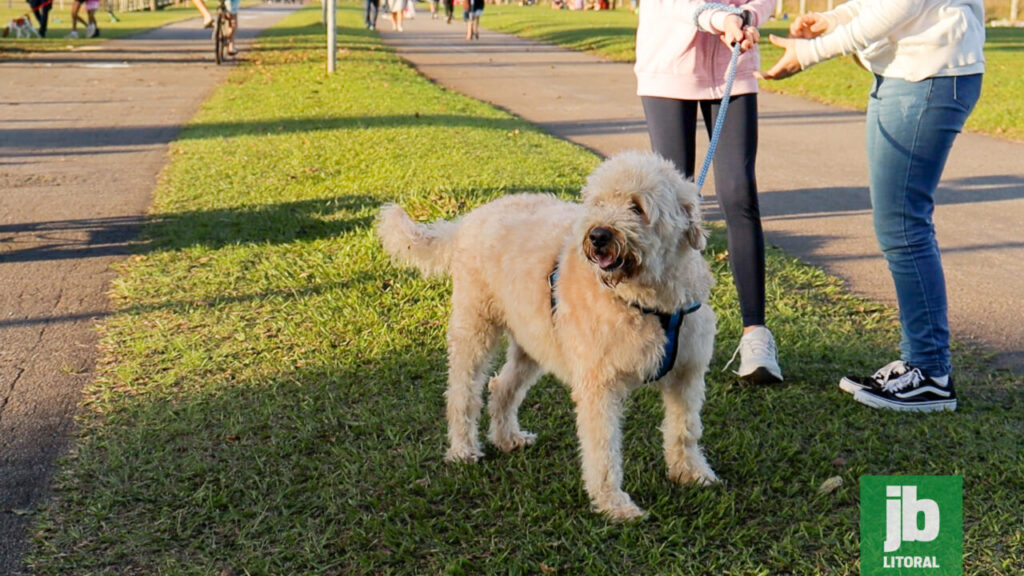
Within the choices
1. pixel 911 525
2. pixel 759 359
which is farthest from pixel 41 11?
pixel 911 525

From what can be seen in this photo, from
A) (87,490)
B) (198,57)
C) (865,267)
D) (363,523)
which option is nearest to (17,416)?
(87,490)

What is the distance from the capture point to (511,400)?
4.30 m

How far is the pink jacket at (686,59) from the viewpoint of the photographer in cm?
471

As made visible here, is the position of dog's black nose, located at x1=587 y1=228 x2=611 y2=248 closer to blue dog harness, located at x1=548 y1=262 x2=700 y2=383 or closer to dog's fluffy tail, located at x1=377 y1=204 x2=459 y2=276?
blue dog harness, located at x1=548 y1=262 x2=700 y2=383

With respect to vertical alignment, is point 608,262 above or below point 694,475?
above

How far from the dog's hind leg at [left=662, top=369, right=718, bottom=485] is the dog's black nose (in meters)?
0.77

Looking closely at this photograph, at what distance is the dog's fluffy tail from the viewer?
14.2 feet

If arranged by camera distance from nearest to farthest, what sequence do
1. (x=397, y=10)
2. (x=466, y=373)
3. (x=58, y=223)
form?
(x=466, y=373), (x=58, y=223), (x=397, y=10)

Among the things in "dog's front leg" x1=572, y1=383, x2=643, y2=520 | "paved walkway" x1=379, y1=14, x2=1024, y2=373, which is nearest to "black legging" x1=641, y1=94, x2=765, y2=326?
"paved walkway" x1=379, y1=14, x2=1024, y2=373

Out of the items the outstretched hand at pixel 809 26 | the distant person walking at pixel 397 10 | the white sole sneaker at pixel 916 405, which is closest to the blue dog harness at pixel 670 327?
the white sole sneaker at pixel 916 405

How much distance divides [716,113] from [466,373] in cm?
180

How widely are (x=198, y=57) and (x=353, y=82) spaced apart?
8.92 m

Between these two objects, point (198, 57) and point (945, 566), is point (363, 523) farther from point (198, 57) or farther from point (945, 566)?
point (198, 57)

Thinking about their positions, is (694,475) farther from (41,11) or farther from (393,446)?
(41,11)
